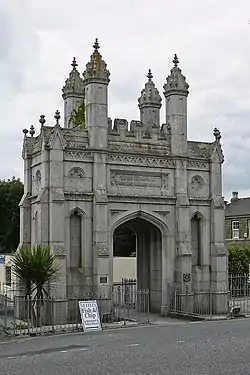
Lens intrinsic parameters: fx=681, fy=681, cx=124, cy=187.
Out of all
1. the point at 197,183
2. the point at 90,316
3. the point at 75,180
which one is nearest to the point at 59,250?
the point at 75,180

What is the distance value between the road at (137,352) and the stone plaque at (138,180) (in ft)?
22.2

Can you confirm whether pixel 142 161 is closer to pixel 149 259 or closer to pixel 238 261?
pixel 149 259

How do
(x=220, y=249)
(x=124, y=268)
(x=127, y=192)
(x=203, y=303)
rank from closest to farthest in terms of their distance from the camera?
(x=127, y=192) → (x=203, y=303) → (x=220, y=249) → (x=124, y=268)

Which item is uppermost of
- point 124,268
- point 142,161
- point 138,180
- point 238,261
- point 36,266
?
point 142,161

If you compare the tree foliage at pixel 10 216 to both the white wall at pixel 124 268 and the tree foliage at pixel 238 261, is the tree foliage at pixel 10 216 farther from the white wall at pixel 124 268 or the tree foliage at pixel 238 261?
the tree foliage at pixel 238 261

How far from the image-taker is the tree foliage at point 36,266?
24156 millimetres

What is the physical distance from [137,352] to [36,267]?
8243 mm

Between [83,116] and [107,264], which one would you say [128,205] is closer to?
[107,264]

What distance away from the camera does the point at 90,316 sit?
2445 centimetres

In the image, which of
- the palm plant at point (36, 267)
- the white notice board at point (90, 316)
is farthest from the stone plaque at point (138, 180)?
the white notice board at point (90, 316)

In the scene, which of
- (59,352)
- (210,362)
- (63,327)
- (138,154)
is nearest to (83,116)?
(138,154)

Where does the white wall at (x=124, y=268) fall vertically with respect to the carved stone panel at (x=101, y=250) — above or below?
below

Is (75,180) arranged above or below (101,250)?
above

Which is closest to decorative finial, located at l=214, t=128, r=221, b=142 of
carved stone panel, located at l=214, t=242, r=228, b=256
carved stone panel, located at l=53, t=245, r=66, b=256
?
carved stone panel, located at l=214, t=242, r=228, b=256
